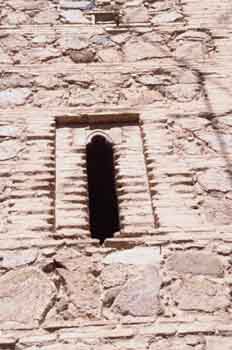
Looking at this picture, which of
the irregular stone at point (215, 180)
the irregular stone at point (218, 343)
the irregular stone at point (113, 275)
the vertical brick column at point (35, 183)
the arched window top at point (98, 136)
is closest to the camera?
the irregular stone at point (218, 343)

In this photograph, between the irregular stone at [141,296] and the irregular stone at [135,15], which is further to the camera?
the irregular stone at [135,15]

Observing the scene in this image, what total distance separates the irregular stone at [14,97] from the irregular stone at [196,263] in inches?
67.9

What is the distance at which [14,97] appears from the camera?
488 cm

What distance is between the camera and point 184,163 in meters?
4.33

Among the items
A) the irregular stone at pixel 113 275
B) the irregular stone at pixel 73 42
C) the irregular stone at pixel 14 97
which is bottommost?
the irregular stone at pixel 113 275

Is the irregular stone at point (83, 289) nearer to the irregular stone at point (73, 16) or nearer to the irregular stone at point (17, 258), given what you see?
the irregular stone at point (17, 258)

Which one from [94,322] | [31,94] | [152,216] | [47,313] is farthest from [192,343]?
[31,94]

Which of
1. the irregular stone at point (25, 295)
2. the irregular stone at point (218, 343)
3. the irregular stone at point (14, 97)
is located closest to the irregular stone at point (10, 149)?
the irregular stone at point (14, 97)

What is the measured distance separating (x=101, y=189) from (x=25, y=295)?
1676mm

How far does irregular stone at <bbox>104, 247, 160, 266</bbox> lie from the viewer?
3.64m

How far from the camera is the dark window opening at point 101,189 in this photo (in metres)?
4.61

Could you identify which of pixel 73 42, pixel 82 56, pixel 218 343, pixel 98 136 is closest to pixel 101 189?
pixel 98 136

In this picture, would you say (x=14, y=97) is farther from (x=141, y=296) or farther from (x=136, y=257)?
(x=141, y=296)

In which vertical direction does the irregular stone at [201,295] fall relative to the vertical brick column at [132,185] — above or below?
Result: below
